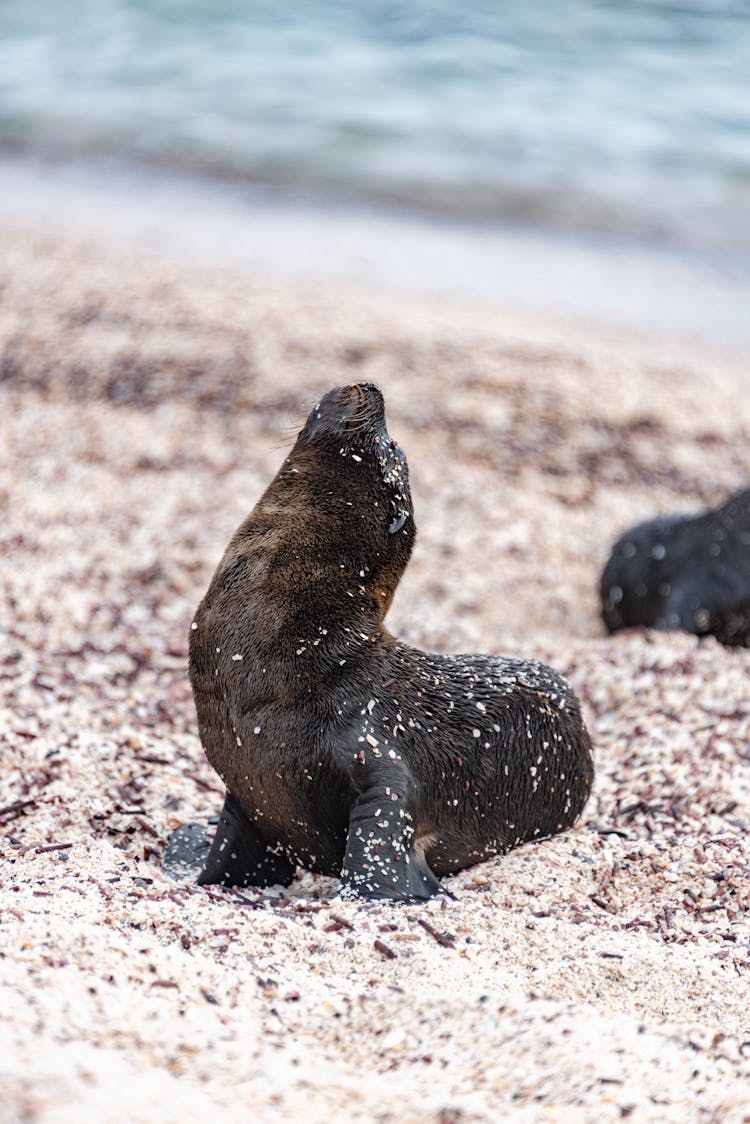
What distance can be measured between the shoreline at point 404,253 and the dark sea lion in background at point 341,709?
23.1 feet

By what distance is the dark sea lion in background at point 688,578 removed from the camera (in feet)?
22.0

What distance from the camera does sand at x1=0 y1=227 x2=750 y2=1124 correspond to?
243cm

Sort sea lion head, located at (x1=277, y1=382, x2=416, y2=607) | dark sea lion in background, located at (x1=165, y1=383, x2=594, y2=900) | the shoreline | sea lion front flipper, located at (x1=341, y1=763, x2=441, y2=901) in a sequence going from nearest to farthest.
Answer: sea lion front flipper, located at (x1=341, y1=763, x2=441, y2=901)
dark sea lion in background, located at (x1=165, y1=383, x2=594, y2=900)
sea lion head, located at (x1=277, y1=382, x2=416, y2=607)
the shoreline

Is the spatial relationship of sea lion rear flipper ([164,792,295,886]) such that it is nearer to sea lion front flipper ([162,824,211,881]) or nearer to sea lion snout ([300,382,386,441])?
sea lion front flipper ([162,824,211,881])

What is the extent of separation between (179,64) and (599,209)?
8160 mm

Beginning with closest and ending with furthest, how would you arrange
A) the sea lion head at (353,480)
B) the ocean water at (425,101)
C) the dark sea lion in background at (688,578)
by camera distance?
1. the sea lion head at (353,480)
2. the dark sea lion in background at (688,578)
3. the ocean water at (425,101)

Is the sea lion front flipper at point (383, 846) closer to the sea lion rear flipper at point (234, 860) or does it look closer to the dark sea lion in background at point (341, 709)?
the dark sea lion in background at point (341, 709)

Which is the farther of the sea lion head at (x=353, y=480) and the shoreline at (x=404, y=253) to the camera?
the shoreline at (x=404, y=253)

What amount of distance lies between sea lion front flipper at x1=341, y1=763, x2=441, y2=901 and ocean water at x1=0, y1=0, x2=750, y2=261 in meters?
10.7

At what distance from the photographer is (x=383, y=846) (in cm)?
344

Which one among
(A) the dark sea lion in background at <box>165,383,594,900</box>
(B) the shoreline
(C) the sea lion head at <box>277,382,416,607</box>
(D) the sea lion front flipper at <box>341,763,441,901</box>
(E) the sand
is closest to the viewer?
(E) the sand

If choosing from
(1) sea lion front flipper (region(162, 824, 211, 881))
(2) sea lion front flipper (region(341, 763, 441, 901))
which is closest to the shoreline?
(1) sea lion front flipper (region(162, 824, 211, 881))

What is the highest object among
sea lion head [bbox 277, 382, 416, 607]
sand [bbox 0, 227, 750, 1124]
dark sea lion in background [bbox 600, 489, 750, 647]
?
sea lion head [bbox 277, 382, 416, 607]

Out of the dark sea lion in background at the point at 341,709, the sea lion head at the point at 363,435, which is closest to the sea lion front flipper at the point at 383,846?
the dark sea lion in background at the point at 341,709
